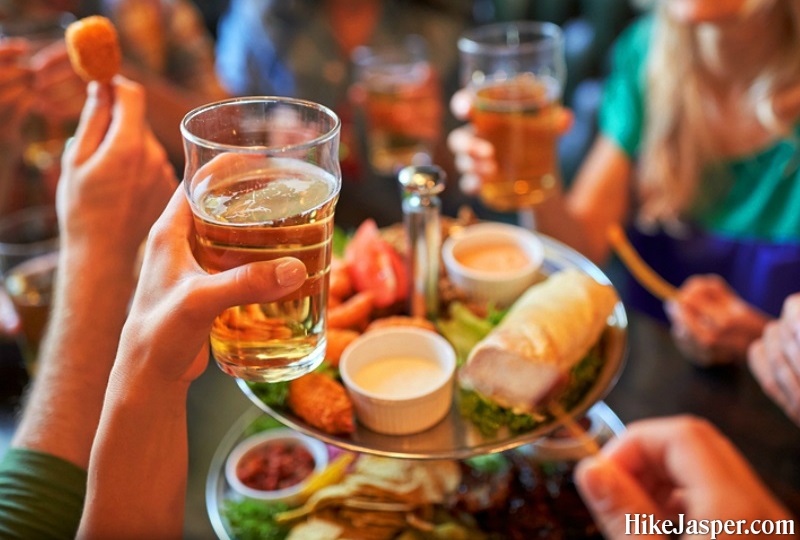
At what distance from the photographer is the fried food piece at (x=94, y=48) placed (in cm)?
99

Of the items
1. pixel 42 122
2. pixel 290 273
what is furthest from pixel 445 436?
pixel 42 122

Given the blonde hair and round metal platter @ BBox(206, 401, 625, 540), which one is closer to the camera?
round metal platter @ BBox(206, 401, 625, 540)

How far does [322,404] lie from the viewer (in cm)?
99

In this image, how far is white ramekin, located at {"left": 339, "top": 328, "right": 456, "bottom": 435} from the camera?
3.22 ft

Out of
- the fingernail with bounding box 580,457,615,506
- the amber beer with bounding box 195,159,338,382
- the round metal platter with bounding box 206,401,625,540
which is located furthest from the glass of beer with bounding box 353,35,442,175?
the amber beer with bounding box 195,159,338,382

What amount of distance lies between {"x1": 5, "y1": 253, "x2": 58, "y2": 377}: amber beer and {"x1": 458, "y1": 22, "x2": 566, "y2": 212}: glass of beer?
100 centimetres

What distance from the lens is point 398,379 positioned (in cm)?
107

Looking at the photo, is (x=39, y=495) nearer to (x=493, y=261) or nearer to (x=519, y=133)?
(x=493, y=261)

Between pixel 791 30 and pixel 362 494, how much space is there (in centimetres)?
184

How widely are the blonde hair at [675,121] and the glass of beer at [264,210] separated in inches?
69.1

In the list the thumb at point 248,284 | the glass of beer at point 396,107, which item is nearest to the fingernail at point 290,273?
the thumb at point 248,284

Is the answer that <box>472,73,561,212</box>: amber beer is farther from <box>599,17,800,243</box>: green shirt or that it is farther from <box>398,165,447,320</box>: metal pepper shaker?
<box>599,17,800,243</box>: green shirt

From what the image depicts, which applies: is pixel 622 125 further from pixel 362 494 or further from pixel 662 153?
pixel 362 494

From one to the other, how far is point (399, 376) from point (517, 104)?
670 millimetres
